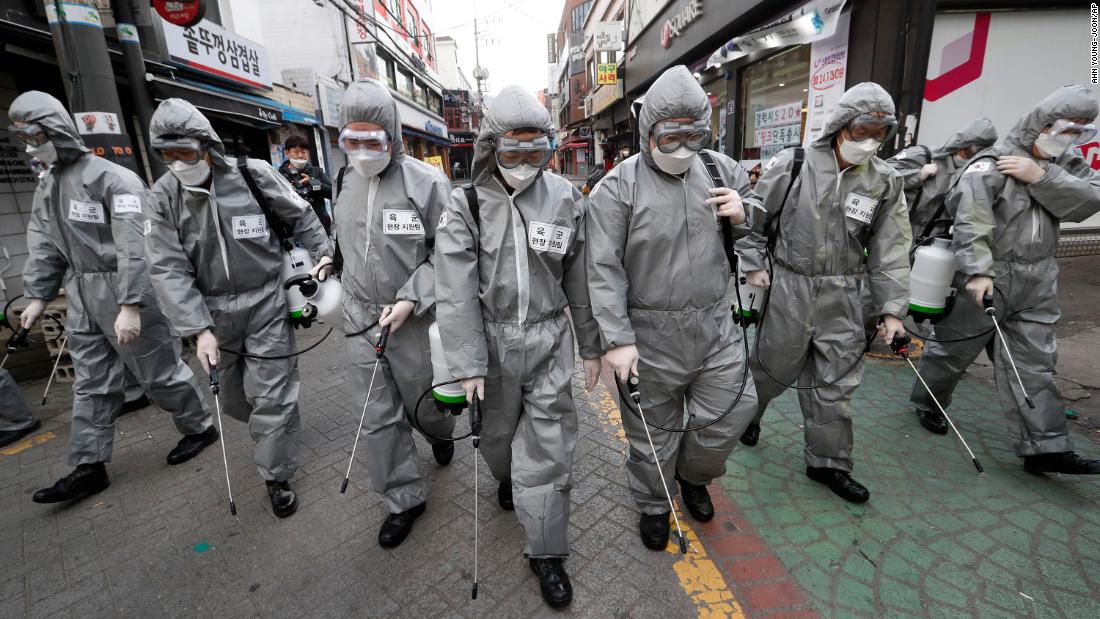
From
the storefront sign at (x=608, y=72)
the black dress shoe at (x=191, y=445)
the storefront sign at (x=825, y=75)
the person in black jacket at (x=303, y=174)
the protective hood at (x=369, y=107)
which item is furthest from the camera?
the storefront sign at (x=608, y=72)

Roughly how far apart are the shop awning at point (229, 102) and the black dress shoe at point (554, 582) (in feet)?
27.0

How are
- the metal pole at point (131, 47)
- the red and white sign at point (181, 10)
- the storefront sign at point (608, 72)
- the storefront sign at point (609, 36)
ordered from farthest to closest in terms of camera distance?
the storefront sign at point (608, 72) < the storefront sign at point (609, 36) < the red and white sign at point (181, 10) < the metal pole at point (131, 47)

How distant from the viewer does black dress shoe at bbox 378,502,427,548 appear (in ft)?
8.38

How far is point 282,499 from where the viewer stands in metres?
2.87

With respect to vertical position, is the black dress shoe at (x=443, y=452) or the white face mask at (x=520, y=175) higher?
the white face mask at (x=520, y=175)

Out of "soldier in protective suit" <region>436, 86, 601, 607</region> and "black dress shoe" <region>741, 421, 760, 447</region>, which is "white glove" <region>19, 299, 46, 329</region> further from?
"black dress shoe" <region>741, 421, 760, 447</region>

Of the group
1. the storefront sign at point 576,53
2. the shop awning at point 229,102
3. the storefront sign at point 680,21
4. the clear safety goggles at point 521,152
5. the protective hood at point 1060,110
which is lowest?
the clear safety goggles at point 521,152

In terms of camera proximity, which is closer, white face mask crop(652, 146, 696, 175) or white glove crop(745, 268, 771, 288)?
white face mask crop(652, 146, 696, 175)

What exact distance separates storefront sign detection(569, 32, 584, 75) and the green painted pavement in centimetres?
4389

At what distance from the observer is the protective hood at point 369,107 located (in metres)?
2.44

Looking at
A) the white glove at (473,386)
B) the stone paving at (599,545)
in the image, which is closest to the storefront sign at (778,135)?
the stone paving at (599,545)

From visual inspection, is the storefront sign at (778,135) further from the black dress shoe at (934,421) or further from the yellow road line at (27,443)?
the yellow road line at (27,443)

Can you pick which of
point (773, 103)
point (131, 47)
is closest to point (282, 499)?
point (131, 47)

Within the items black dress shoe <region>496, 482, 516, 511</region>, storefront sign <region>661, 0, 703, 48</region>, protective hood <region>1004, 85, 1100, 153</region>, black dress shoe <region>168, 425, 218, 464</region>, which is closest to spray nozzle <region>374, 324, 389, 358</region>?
black dress shoe <region>496, 482, 516, 511</region>
